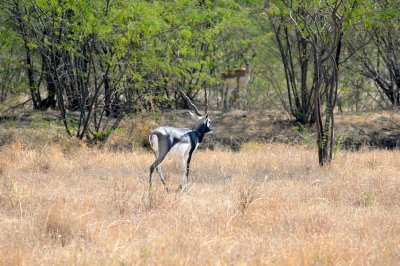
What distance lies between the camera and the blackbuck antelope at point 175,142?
894 centimetres

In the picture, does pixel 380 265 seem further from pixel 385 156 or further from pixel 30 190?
pixel 385 156

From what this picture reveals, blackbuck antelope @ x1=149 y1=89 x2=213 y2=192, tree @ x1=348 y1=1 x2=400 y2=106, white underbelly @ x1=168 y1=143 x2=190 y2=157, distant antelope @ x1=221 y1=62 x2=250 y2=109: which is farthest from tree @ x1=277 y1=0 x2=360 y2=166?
distant antelope @ x1=221 y1=62 x2=250 y2=109

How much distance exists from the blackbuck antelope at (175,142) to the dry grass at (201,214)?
36cm

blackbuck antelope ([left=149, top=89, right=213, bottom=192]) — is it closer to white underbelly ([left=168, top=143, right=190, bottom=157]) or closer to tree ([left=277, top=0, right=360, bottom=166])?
white underbelly ([left=168, top=143, right=190, bottom=157])

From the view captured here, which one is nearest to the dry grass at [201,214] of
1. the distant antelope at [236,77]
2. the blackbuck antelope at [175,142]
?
the blackbuck antelope at [175,142]

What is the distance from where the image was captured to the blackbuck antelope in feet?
29.3

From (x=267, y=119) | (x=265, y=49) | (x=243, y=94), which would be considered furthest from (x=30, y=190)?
(x=243, y=94)

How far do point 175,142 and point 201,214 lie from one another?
1999mm

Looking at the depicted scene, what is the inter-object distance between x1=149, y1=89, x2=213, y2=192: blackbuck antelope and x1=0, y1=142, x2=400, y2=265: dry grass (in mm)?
359

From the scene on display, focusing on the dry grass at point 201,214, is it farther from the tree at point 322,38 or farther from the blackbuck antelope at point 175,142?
the tree at point 322,38

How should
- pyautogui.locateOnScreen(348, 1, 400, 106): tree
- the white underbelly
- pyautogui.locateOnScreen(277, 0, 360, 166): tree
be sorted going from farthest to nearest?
pyautogui.locateOnScreen(348, 1, 400, 106): tree < pyautogui.locateOnScreen(277, 0, 360, 166): tree < the white underbelly

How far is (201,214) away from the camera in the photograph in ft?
23.9

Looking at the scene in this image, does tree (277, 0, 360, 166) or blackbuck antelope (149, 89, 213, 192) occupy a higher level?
tree (277, 0, 360, 166)

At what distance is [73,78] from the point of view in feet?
48.7
